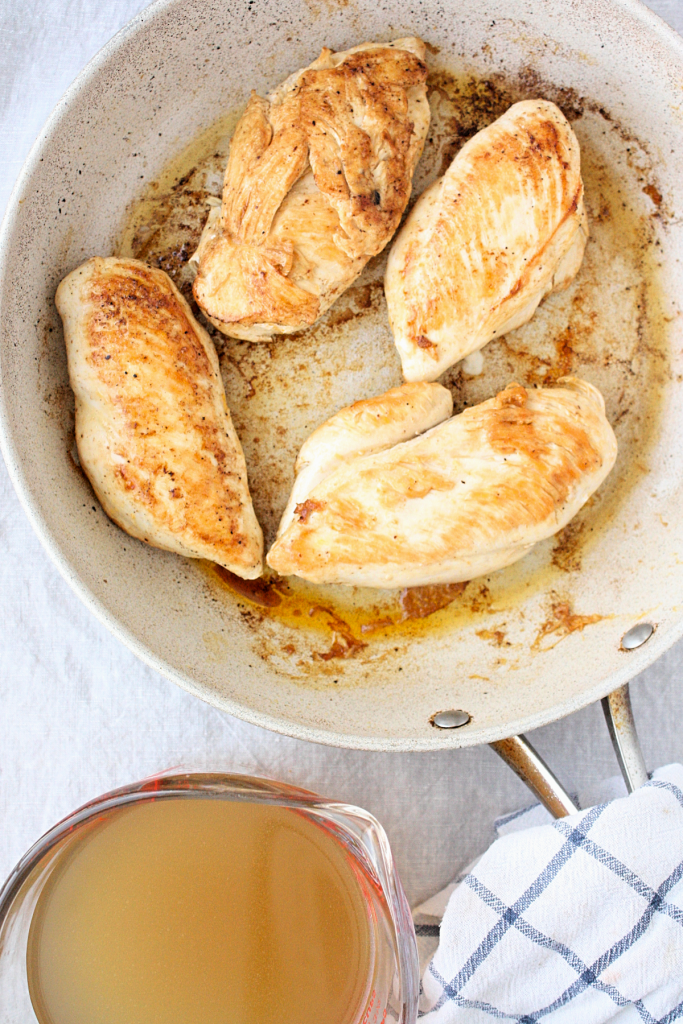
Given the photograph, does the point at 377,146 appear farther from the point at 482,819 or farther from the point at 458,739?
the point at 482,819

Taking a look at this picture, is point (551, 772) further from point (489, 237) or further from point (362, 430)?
point (489, 237)

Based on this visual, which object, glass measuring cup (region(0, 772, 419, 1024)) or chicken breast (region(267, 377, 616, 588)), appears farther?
chicken breast (region(267, 377, 616, 588))

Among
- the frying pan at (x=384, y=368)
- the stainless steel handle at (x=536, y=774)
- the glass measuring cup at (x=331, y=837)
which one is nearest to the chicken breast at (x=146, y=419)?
the frying pan at (x=384, y=368)

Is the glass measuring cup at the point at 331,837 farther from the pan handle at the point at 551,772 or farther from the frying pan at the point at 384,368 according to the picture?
the pan handle at the point at 551,772

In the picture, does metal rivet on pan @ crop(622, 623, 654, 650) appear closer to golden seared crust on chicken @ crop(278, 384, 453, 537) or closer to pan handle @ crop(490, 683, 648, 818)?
pan handle @ crop(490, 683, 648, 818)

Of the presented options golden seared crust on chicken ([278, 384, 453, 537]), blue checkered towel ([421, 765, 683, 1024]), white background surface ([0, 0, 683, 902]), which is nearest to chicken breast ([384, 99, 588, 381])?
golden seared crust on chicken ([278, 384, 453, 537])

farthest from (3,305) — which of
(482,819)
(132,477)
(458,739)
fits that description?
(482,819)

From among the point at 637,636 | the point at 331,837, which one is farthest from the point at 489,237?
the point at 331,837
